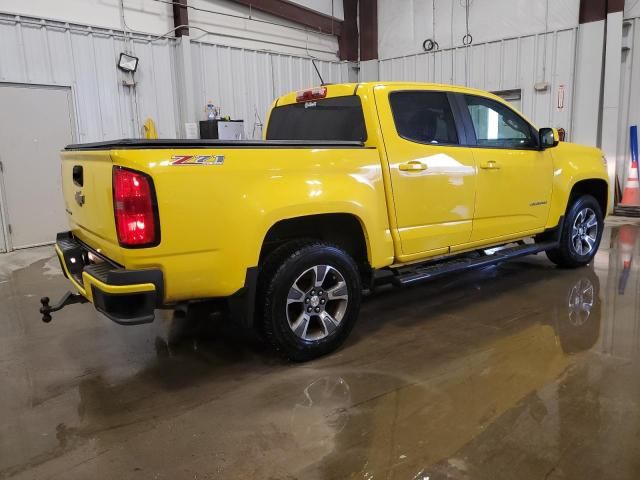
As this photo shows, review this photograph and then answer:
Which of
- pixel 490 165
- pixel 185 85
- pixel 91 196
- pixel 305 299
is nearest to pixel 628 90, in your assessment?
pixel 490 165

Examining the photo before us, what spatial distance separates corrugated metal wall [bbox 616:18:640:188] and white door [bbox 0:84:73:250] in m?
9.49

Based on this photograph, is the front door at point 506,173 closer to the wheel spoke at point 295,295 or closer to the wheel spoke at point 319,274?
the wheel spoke at point 319,274

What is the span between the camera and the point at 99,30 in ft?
26.5

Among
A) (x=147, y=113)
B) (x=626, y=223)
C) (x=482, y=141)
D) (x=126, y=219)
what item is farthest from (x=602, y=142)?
(x=126, y=219)

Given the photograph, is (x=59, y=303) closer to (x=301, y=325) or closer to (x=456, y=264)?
(x=301, y=325)

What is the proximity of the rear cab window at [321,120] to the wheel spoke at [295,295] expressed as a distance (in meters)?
1.17

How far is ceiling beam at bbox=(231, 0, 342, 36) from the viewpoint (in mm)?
10242

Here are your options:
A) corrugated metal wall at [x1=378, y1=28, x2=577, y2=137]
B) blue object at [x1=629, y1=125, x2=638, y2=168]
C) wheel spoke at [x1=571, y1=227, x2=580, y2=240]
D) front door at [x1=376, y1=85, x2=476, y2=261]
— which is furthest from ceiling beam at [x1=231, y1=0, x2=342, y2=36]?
wheel spoke at [x1=571, y1=227, x2=580, y2=240]

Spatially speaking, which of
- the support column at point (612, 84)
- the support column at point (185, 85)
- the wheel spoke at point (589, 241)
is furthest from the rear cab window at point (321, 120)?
the support column at point (612, 84)

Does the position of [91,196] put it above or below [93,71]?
below

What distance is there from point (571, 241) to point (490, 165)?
5.67 feet

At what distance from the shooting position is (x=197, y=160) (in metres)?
2.73

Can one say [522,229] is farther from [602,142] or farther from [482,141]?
[602,142]

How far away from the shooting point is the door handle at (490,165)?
421cm
